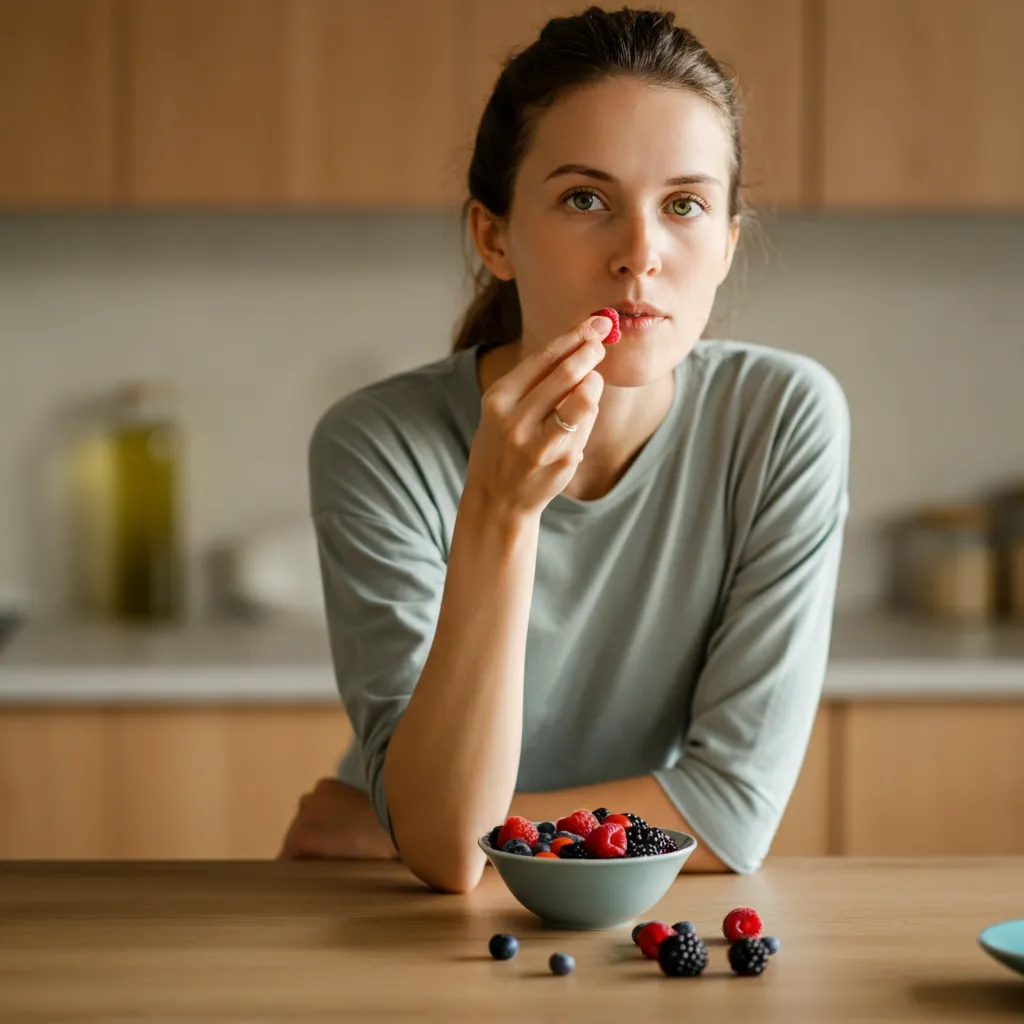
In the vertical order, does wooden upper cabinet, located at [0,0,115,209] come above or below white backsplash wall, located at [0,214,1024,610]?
above

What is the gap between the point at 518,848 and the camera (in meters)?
1.08

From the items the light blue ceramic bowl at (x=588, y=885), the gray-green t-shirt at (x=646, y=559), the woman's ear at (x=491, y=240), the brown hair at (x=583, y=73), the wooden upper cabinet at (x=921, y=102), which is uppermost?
the wooden upper cabinet at (x=921, y=102)

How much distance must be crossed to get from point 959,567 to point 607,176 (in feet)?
5.71

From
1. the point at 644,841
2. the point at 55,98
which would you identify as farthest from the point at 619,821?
the point at 55,98

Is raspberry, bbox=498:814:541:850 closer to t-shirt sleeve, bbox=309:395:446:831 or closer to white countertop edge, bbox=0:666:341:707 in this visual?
t-shirt sleeve, bbox=309:395:446:831

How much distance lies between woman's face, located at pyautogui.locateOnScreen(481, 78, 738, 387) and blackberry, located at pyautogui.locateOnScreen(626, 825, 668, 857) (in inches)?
17.2

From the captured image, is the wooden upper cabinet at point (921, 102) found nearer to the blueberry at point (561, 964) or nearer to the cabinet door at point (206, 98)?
the cabinet door at point (206, 98)

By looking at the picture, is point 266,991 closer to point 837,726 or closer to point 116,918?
point 116,918

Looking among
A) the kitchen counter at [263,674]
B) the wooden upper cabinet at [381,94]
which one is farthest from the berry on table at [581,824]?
the wooden upper cabinet at [381,94]

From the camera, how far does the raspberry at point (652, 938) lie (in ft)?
3.31

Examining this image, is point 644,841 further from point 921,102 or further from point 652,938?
point 921,102

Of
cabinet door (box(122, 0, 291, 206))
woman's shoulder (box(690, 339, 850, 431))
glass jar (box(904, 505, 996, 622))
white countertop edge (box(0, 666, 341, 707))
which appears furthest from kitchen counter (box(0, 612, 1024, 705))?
woman's shoulder (box(690, 339, 850, 431))

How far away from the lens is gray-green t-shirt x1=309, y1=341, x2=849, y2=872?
1383 mm

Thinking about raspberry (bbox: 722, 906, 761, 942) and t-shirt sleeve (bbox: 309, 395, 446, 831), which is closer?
raspberry (bbox: 722, 906, 761, 942)
